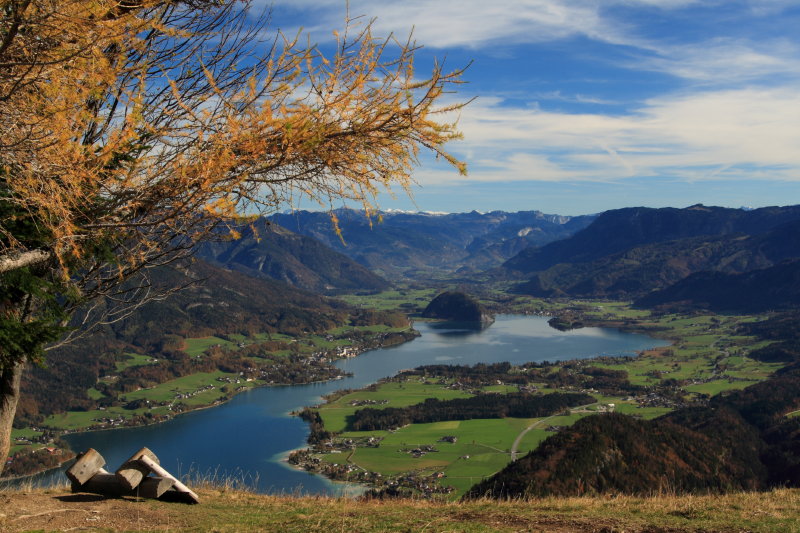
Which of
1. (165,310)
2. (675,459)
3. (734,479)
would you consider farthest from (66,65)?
(165,310)

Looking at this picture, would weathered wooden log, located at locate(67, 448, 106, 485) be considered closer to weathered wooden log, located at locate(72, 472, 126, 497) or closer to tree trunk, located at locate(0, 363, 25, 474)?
weathered wooden log, located at locate(72, 472, 126, 497)

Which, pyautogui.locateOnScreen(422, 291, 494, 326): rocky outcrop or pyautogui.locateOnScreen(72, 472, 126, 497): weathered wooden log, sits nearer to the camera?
pyautogui.locateOnScreen(72, 472, 126, 497): weathered wooden log

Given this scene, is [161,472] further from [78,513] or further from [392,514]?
[392,514]

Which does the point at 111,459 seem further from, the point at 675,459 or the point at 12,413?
the point at 12,413

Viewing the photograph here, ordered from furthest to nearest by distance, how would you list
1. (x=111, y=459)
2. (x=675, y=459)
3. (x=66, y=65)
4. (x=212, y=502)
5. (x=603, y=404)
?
(x=603, y=404), (x=111, y=459), (x=675, y=459), (x=212, y=502), (x=66, y=65)

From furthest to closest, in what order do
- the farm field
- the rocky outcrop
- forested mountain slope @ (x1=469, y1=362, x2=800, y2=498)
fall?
the rocky outcrop
the farm field
forested mountain slope @ (x1=469, y1=362, x2=800, y2=498)

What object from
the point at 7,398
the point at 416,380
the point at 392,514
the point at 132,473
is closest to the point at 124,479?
the point at 132,473

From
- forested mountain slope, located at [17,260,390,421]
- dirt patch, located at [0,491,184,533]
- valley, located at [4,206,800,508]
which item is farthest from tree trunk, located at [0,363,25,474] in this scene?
forested mountain slope, located at [17,260,390,421]

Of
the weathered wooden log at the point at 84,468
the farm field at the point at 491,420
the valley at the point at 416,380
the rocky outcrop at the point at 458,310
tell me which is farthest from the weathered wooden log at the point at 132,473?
the rocky outcrop at the point at 458,310
